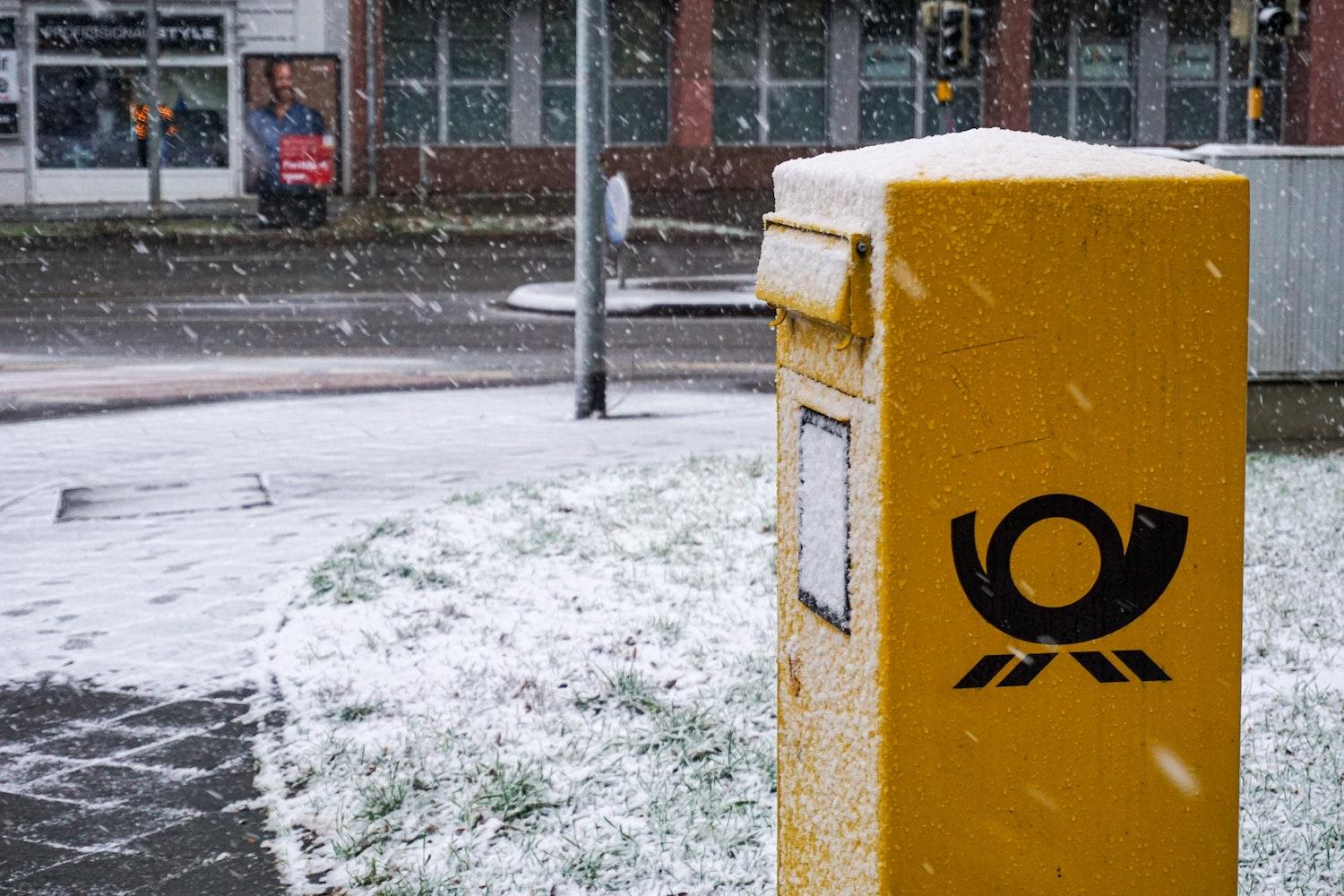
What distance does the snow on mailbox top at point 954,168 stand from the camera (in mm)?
2512

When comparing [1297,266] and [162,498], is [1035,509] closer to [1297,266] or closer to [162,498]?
[162,498]

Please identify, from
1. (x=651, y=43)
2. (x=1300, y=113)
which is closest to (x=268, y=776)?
(x=651, y=43)

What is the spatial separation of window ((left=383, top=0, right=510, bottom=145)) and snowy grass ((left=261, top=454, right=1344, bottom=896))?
2780cm

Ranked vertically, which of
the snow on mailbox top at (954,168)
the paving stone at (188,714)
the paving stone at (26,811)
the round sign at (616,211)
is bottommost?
the paving stone at (26,811)

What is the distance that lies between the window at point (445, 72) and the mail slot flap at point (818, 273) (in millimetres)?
32603

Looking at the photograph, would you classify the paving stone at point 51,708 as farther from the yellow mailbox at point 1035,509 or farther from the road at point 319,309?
the road at point 319,309

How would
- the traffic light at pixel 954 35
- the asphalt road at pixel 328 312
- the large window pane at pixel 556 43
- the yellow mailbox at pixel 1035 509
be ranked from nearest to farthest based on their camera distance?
the yellow mailbox at pixel 1035 509 < the asphalt road at pixel 328 312 < the traffic light at pixel 954 35 < the large window pane at pixel 556 43

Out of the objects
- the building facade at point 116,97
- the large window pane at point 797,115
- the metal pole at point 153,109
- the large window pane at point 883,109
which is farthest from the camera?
the large window pane at point 883,109

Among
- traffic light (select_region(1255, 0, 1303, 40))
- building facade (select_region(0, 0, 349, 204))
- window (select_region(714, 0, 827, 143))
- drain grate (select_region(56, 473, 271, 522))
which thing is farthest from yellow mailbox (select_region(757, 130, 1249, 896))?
window (select_region(714, 0, 827, 143))

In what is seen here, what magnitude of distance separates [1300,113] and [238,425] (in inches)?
1195

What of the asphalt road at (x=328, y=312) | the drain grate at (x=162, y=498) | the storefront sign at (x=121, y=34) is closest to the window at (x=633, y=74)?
the storefront sign at (x=121, y=34)

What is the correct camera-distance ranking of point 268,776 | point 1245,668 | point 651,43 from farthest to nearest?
point 651,43
point 1245,668
point 268,776

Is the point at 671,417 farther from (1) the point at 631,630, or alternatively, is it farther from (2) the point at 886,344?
(2) the point at 886,344

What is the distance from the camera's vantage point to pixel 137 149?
32.3 m
